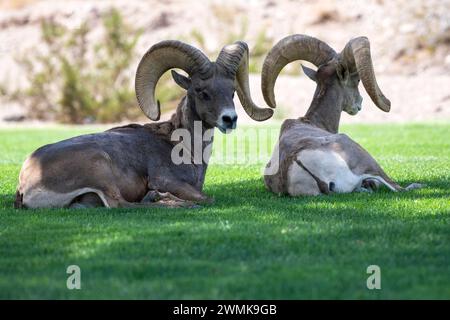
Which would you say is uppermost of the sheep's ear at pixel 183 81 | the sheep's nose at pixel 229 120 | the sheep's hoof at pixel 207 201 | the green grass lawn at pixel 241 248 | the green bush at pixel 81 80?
the green bush at pixel 81 80

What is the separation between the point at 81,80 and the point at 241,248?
98.3 ft

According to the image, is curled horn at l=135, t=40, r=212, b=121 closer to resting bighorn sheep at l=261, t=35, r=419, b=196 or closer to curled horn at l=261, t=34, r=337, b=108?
resting bighorn sheep at l=261, t=35, r=419, b=196

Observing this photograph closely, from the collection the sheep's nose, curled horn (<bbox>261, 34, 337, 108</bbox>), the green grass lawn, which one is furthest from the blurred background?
the green grass lawn

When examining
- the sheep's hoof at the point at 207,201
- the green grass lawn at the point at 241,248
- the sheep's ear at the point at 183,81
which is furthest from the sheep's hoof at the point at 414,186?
the sheep's ear at the point at 183,81

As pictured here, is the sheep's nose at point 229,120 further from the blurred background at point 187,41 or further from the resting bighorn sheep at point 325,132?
the blurred background at point 187,41

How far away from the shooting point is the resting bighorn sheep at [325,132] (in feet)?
34.2

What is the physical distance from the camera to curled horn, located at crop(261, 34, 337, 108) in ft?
41.5

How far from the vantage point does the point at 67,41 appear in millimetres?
37906

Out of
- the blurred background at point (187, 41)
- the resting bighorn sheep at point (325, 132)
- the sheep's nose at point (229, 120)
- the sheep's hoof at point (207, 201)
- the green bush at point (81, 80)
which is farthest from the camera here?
the green bush at point (81, 80)

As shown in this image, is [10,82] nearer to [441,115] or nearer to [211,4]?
[211,4]

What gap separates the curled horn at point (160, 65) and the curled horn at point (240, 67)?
23cm

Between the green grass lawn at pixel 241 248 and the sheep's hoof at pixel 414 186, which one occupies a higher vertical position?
the sheep's hoof at pixel 414 186
